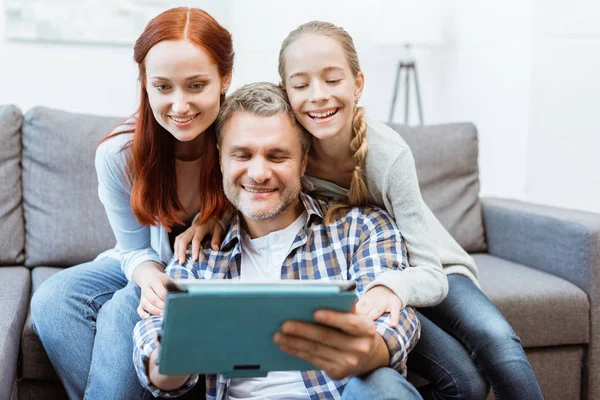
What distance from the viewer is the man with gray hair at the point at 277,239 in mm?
1347

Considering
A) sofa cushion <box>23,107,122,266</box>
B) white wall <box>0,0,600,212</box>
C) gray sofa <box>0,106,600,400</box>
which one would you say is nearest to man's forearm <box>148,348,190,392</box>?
gray sofa <box>0,106,600,400</box>

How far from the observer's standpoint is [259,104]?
150 cm

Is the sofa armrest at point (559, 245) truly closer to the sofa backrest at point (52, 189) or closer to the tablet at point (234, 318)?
the tablet at point (234, 318)

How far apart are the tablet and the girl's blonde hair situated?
1.95 feet

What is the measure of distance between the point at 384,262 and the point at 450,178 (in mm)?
1088

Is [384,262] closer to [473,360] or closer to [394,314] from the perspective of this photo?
[394,314]

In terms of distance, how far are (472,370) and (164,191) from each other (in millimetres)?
872

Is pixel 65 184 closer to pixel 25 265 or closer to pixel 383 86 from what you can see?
pixel 25 265

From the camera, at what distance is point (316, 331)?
103 centimetres

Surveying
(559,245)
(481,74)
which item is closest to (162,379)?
(559,245)

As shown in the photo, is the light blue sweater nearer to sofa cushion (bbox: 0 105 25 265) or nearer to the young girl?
the young girl

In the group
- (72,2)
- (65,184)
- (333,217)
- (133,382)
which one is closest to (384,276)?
(333,217)

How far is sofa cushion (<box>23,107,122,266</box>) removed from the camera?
2.18 meters

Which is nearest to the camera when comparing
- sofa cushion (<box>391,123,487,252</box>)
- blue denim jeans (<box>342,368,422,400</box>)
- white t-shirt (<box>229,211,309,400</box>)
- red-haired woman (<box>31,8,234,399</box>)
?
blue denim jeans (<box>342,368,422,400</box>)
